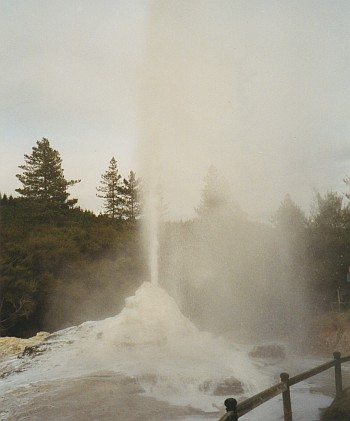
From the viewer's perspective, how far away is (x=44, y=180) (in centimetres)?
4384

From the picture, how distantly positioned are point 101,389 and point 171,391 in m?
1.74

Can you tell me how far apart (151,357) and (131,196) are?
45472mm

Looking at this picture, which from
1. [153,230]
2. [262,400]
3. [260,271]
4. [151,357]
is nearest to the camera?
[262,400]

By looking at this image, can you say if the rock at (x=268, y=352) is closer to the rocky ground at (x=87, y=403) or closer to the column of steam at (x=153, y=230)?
the column of steam at (x=153, y=230)

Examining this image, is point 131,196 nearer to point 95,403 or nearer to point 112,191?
point 112,191

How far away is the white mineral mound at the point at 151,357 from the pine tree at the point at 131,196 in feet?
132

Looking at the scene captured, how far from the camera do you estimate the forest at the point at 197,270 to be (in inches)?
831

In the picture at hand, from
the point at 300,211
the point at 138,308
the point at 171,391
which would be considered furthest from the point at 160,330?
the point at 300,211

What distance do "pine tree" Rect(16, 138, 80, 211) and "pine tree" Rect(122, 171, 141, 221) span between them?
43.1 feet

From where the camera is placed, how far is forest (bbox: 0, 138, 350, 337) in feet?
69.3

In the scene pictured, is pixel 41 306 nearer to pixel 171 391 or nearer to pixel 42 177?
pixel 171 391

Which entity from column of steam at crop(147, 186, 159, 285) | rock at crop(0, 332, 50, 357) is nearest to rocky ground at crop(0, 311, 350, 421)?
rock at crop(0, 332, 50, 357)

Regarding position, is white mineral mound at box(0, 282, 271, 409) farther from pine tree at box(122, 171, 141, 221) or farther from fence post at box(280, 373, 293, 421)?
pine tree at box(122, 171, 141, 221)

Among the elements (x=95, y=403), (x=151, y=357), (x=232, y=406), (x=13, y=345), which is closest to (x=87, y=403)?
(x=95, y=403)
